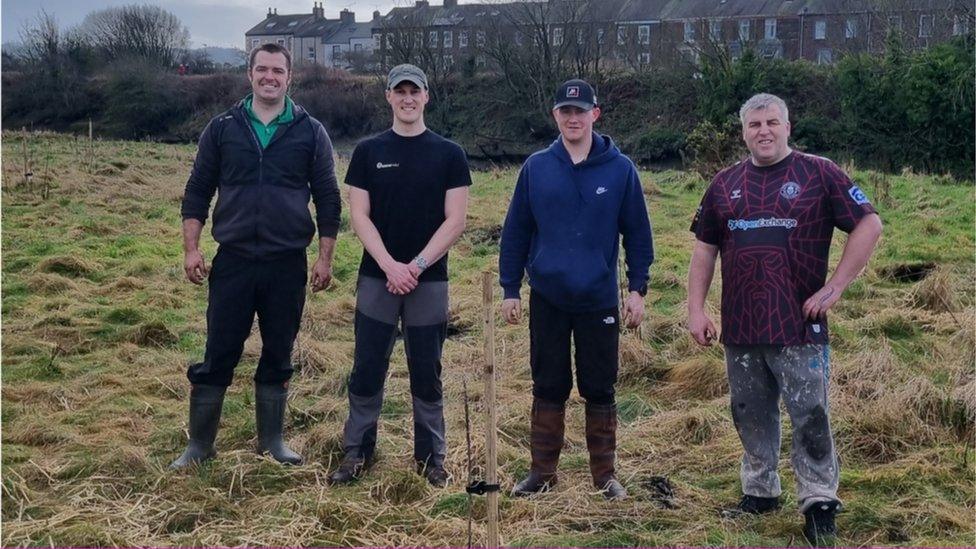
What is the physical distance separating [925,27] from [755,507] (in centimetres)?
3534

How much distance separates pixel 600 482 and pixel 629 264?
1.00 metres

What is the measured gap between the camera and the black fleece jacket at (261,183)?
4.28m

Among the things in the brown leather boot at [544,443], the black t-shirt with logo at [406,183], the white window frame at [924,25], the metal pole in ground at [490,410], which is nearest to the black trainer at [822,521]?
the brown leather boot at [544,443]

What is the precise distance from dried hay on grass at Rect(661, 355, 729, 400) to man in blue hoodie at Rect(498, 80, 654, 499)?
179cm

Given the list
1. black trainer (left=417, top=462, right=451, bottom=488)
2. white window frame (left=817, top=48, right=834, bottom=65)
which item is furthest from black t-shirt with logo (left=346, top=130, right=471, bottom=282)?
white window frame (left=817, top=48, right=834, bottom=65)

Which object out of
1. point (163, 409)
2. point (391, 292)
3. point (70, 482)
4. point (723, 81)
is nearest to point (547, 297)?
point (391, 292)

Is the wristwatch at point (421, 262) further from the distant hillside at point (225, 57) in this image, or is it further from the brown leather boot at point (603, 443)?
the distant hillside at point (225, 57)

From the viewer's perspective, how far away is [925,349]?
6391 millimetres

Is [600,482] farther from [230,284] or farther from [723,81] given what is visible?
[723,81]

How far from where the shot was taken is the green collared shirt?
4344mm

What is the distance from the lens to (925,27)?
34.1 meters

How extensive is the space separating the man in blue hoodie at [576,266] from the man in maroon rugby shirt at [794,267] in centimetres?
48

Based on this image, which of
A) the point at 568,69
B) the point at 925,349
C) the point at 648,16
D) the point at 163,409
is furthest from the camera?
the point at 648,16

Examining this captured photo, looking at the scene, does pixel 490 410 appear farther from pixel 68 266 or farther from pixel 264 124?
pixel 68 266
